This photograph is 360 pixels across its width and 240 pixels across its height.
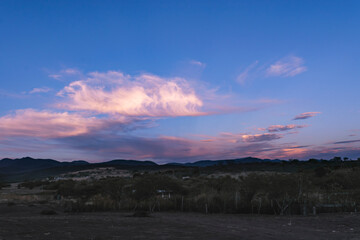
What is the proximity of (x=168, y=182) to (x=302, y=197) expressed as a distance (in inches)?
602

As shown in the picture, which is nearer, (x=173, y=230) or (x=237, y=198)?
(x=173, y=230)

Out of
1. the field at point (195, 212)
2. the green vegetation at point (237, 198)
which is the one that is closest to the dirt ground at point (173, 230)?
the field at point (195, 212)

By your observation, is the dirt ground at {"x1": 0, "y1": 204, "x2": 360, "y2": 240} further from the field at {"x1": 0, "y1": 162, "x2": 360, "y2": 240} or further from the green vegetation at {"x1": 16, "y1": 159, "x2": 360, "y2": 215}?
the green vegetation at {"x1": 16, "y1": 159, "x2": 360, "y2": 215}

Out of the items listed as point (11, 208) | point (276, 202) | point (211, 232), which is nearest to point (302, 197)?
point (276, 202)

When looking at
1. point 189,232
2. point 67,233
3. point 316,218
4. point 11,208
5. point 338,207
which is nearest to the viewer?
point 67,233

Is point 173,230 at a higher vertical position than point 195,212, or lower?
higher

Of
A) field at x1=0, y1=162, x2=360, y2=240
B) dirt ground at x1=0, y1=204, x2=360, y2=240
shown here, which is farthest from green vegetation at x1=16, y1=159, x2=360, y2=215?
dirt ground at x1=0, y1=204, x2=360, y2=240

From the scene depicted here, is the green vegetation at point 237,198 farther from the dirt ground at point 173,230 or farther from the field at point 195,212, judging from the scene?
the dirt ground at point 173,230

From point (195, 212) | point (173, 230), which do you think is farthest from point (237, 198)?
point (173, 230)

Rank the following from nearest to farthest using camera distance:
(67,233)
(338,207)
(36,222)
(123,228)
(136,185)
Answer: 1. (67,233)
2. (123,228)
3. (36,222)
4. (338,207)
5. (136,185)

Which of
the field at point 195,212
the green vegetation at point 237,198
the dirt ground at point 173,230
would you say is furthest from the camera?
the green vegetation at point 237,198

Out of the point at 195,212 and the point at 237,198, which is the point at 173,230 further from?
the point at 237,198

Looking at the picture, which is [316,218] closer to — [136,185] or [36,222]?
[136,185]

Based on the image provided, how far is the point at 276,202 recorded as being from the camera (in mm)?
30625
